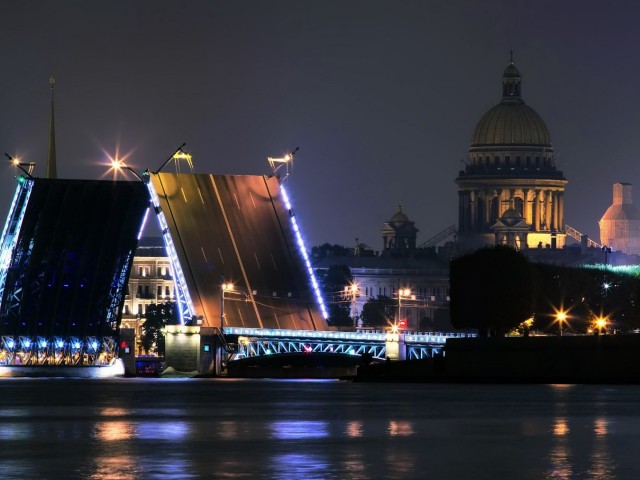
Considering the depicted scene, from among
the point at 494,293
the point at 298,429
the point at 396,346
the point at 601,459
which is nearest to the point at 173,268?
the point at 396,346

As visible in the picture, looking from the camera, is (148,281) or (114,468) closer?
(114,468)

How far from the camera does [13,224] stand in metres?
78.2

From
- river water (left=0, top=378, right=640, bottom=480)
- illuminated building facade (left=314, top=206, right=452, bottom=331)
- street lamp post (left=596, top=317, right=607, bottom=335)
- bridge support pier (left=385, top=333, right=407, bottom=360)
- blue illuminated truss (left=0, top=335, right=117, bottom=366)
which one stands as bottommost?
river water (left=0, top=378, right=640, bottom=480)

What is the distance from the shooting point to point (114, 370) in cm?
8781

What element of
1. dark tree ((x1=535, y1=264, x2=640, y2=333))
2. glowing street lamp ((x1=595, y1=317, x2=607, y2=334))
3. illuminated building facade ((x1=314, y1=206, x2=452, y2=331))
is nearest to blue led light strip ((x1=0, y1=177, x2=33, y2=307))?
dark tree ((x1=535, y1=264, x2=640, y2=333))

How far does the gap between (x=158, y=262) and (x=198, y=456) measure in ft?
431

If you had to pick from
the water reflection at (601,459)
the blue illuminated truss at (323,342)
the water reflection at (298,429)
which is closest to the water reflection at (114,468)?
the water reflection at (298,429)

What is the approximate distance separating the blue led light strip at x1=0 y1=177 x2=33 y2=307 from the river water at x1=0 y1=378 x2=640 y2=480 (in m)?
31.9

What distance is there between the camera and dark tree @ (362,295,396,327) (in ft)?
511

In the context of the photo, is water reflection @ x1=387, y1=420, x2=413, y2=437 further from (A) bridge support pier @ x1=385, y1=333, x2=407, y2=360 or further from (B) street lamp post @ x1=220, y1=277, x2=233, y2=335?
(A) bridge support pier @ x1=385, y1=333, x2=407, y2=360

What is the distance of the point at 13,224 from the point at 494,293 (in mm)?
16009

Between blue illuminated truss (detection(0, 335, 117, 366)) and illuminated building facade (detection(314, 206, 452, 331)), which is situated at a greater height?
illuminated building facade (detection(314, 206, 452, 331))

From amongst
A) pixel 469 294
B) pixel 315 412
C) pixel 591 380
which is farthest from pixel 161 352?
pixel 315 412

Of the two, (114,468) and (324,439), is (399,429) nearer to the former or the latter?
(324,439)
